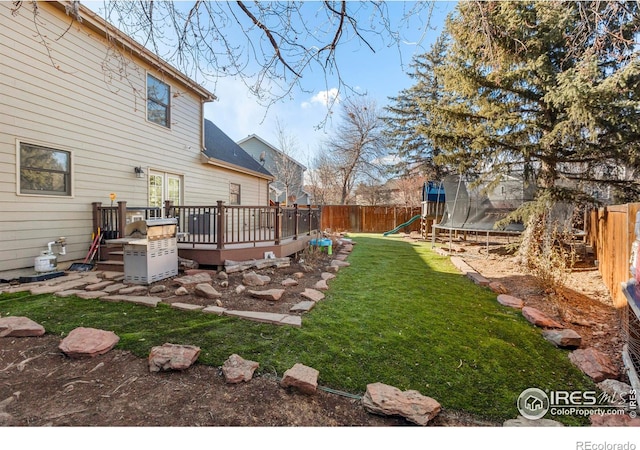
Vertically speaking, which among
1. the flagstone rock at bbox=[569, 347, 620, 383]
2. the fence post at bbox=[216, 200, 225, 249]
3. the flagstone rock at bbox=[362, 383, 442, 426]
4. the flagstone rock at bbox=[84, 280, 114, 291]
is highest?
the fence post at bbox=[216, 200, 225, 249]

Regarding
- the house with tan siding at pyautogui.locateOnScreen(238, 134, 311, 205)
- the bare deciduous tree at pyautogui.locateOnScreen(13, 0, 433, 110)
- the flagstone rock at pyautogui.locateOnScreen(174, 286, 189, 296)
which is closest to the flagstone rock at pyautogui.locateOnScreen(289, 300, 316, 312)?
the flagstone rock at pyautogui.locateOnScreen(174, 286, 189, 296)

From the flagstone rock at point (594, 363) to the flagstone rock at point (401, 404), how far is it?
5.22 ft

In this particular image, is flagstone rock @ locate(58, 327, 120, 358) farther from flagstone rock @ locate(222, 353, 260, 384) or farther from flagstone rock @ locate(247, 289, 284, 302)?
flagstone rock @ locate(247, 289, 284, 302)

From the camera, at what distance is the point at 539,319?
3.41 m

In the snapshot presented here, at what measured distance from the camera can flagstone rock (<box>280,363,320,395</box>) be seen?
2.05m

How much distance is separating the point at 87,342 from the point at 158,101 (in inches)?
269

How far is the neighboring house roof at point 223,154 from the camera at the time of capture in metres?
9.33

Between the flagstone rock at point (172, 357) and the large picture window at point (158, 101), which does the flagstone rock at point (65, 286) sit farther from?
the large picture window at point (158, 101)

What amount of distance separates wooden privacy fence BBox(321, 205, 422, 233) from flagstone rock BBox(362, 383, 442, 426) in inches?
543

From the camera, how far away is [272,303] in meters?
3.88

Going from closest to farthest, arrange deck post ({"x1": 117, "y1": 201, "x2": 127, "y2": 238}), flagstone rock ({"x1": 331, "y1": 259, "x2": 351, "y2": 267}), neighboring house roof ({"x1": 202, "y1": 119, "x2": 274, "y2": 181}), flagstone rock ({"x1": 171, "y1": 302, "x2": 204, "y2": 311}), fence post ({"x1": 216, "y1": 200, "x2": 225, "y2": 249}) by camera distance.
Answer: flagstone rock ({"x1": 171, "y1": 302, "x2": 204, "y2": 311}), fence post ({"x1": 216, "y1": 200, "x2": 225, "y2": 249}), deck post ({"x1": 117, "y1": 201, "x2": 127, "y2": 238}), flagstone rock ({"x1": 331, "y1": 259, "x2": 351, "y2": 267}), neighboring house roof ({"x1": 202, "y1": 119, "x2": 274, "y2": 181})

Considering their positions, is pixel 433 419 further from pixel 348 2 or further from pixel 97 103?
pixel 97 103

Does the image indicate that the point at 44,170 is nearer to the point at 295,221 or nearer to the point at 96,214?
the point at 96,214

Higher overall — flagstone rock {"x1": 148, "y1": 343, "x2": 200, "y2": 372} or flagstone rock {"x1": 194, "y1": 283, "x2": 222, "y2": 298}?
flagstone rock {"x1": 194, "y1": 283, "x2": 222, "y2": 298}
